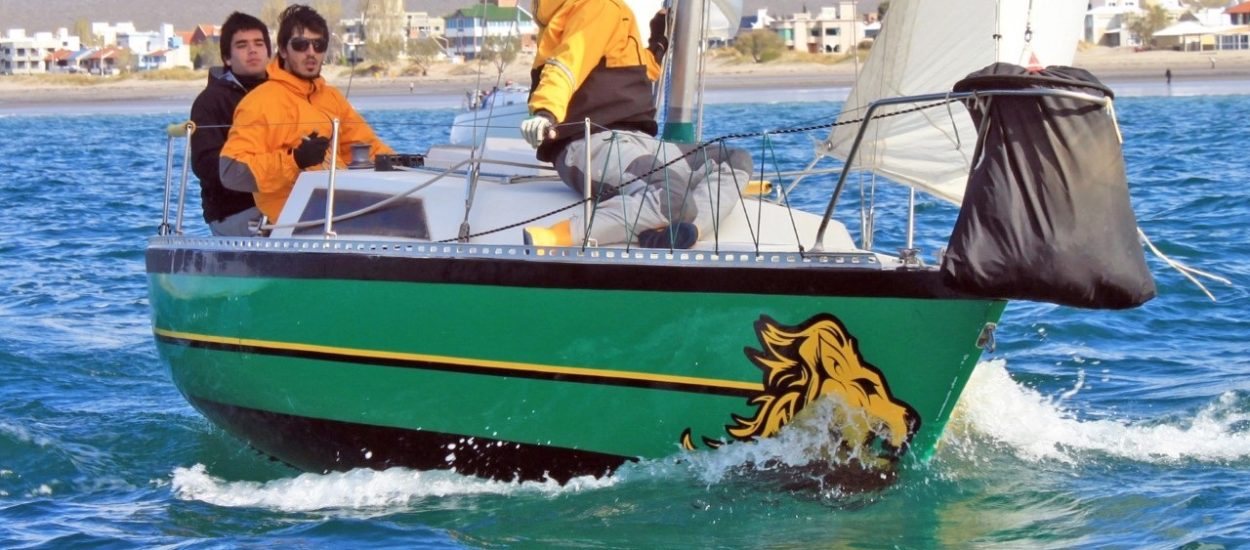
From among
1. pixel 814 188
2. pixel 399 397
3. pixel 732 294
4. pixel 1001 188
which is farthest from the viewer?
pixel 814 188

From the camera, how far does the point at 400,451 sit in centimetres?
731

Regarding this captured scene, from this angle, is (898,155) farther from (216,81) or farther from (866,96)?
(216,81)

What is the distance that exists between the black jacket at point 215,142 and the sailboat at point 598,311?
0.54 m

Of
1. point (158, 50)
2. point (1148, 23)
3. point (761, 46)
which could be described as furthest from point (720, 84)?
point (158, 50)

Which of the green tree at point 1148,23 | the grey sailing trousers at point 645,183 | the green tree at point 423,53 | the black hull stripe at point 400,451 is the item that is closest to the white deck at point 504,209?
the grey sailing trousers at point 645,183

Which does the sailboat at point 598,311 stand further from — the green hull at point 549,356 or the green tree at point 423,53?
the green tree at point 423,53

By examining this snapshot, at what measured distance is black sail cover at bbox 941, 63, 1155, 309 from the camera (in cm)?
570

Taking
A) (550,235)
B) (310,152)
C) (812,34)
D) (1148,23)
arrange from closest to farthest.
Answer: (550,235), (310,152), (812,34), (1148,23)

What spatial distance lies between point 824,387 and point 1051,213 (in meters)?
1.21

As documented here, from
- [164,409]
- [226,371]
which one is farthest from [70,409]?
[226,371]

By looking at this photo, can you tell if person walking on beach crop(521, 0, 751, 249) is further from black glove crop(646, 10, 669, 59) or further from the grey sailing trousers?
black glove crop(646, 10, 669, 59)

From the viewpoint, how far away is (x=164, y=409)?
9.61 meters

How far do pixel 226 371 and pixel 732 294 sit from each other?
2.72 meters

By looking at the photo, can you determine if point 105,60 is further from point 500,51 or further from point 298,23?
point 298,23
